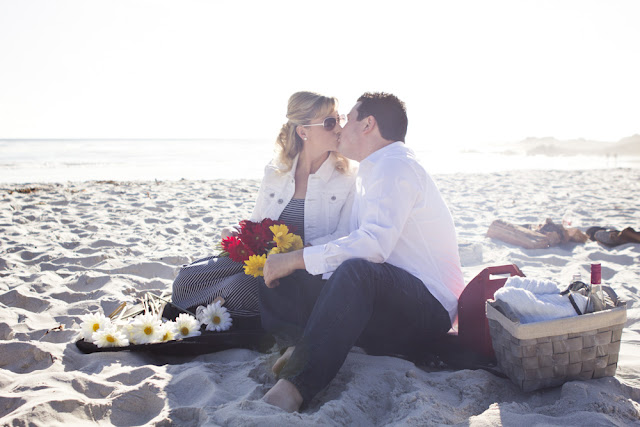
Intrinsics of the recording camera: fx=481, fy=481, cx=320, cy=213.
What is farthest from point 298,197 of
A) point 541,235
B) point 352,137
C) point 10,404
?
point 541,235

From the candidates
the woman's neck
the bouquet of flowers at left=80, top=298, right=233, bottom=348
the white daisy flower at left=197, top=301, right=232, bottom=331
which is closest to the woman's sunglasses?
the woman's neck

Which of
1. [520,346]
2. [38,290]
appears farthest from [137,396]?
[38,290]

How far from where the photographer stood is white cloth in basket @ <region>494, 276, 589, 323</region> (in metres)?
2.12

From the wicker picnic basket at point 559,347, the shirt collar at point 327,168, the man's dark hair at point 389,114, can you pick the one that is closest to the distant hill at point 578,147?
the shirt collar at point 327,168

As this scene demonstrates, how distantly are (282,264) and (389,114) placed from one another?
104 cm

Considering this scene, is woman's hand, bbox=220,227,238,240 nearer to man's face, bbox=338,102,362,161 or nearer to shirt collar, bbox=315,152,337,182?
shirt collar, bbox=315,152,337,182

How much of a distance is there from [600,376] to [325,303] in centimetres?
134

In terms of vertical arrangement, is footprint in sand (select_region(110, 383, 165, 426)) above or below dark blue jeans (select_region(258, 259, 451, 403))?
below

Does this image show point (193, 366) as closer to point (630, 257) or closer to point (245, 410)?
point (245, 410)

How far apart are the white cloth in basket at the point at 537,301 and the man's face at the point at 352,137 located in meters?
1.16

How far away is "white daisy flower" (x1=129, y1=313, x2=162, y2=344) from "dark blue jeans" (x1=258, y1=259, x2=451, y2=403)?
0.61 meters

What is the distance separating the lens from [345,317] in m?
2.15

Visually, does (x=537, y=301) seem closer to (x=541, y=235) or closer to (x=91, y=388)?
(x=91, y=388)

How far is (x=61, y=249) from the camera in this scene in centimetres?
471
